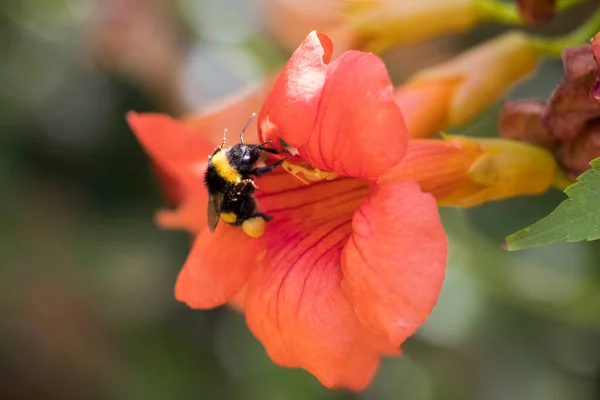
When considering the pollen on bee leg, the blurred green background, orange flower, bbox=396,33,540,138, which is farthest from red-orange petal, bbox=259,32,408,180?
the blurred green background

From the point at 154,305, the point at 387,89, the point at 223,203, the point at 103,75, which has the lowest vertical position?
the point at 154,305

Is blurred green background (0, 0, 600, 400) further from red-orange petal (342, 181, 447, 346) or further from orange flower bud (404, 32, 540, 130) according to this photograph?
red-orange petal (342, 181, 447, 346)

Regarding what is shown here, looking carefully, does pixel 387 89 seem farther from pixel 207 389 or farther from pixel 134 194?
pixel 134 194

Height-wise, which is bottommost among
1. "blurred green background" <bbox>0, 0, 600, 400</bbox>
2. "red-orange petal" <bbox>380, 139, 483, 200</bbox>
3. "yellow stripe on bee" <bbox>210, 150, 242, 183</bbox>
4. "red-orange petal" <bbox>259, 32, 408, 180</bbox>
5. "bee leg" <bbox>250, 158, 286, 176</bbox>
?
"blurred green background" <bbox>0, 0, 600, 400</bbox>

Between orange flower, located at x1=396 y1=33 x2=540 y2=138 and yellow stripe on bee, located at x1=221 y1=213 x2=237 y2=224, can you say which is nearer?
yellow stripe on bee, located at x1=221 y1=213 x2=237 y2=224

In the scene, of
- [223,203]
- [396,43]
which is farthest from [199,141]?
[396,43]

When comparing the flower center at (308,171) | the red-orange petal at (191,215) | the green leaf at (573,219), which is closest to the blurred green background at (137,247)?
the red-orange petal at (191,215)

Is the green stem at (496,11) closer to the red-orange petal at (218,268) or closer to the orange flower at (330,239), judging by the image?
the orange flower at (330,239)

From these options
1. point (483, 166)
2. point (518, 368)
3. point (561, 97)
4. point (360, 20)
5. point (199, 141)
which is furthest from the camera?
point (518, 368)
